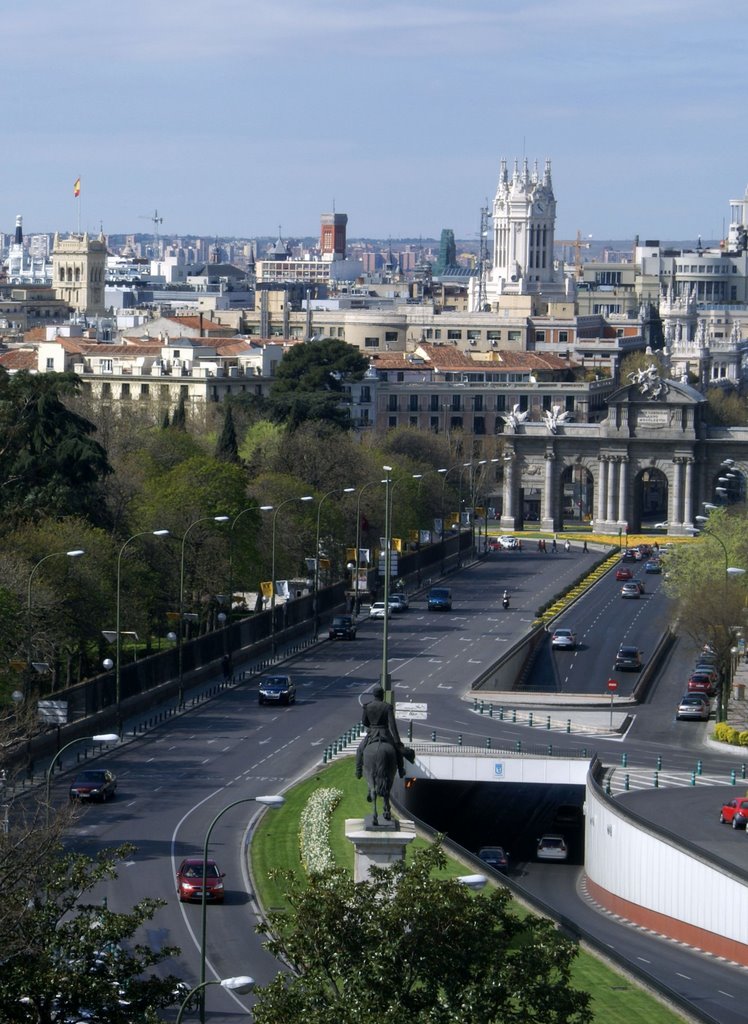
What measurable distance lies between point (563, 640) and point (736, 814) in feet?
134

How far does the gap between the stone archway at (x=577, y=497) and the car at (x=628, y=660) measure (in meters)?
66.9

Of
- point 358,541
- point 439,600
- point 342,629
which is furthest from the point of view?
point 439,600

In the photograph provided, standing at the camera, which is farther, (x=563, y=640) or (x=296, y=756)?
(x=563, y=640)

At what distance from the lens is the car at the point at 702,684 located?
9600 centimetres

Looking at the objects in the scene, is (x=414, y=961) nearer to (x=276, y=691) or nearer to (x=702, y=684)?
(x=276, y=691)

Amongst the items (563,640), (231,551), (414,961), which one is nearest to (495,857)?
(414,961)

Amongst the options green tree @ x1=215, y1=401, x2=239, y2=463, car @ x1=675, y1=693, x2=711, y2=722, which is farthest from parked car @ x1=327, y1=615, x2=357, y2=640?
green tree @ x1=215, y1=401, x2=239, y2=463

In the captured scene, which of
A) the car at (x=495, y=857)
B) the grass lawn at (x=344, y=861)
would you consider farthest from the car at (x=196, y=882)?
the car at (x=495, y=857)

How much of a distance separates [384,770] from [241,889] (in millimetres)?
19400

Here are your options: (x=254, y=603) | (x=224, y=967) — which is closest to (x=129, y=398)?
(x=254, y=603)

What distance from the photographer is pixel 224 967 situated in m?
51.8

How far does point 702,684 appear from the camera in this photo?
96.7m

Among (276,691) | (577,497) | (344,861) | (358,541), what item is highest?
(344,861)

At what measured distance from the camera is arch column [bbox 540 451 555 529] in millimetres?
167375
